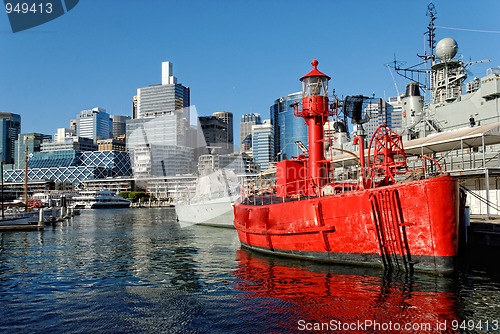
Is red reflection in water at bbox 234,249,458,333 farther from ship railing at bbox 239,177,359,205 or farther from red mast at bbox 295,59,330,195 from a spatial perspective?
red mast at bbox 295,59,330,195

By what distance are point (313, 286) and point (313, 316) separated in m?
3.60

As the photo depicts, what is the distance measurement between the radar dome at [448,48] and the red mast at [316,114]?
86.5 feet

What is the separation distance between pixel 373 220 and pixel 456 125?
27.3 metres

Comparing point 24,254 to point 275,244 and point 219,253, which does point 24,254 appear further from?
point 275,244

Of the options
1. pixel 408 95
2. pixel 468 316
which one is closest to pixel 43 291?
pixel 468 316

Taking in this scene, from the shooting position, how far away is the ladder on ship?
650 inches

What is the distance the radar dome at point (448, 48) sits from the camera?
44.6 metres

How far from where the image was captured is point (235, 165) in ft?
435

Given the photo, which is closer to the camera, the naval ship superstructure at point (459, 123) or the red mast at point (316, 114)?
the red mast at point (316, 114)

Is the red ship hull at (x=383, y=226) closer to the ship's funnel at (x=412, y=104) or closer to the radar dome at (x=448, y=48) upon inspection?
the ship's funnel at (x=412, y=104)

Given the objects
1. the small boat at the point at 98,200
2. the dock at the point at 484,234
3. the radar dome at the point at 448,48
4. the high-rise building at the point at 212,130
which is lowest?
the small boat at the point at 98,200

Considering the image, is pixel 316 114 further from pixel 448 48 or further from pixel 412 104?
pixel 412 104

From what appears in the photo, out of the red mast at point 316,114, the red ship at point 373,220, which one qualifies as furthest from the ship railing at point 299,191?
the red mast at point 316,114

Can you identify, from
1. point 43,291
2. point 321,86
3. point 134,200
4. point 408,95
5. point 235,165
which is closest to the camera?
point 43,291
